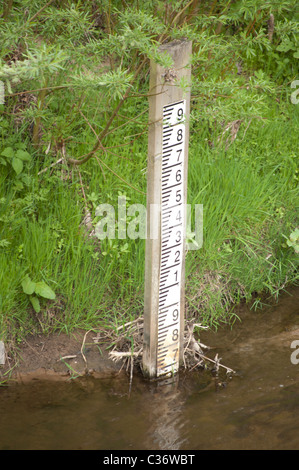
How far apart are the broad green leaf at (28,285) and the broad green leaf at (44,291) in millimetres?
26

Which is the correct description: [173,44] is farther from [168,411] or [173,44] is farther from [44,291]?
[168,411]

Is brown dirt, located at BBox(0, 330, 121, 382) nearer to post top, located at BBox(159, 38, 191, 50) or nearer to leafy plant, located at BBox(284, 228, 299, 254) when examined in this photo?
leafy plant, located at BBox(284, 228, 299, 254)

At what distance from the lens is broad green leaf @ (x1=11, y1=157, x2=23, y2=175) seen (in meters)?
4.40

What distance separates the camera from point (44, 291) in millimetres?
4098

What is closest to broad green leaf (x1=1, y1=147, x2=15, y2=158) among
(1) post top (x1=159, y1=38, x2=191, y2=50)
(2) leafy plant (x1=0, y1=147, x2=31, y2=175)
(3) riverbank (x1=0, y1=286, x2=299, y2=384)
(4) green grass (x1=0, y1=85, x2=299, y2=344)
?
(2) leafy plant (x1=0, y1=147, x2=31, y2=175)

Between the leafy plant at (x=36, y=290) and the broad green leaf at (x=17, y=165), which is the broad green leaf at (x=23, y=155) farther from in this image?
the leafy plant at (x=36, y=290)

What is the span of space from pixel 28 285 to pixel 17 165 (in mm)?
841

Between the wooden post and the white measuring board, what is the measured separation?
0.9 inches

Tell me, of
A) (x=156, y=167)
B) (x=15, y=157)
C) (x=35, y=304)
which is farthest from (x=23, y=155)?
(x=156, y=167)
